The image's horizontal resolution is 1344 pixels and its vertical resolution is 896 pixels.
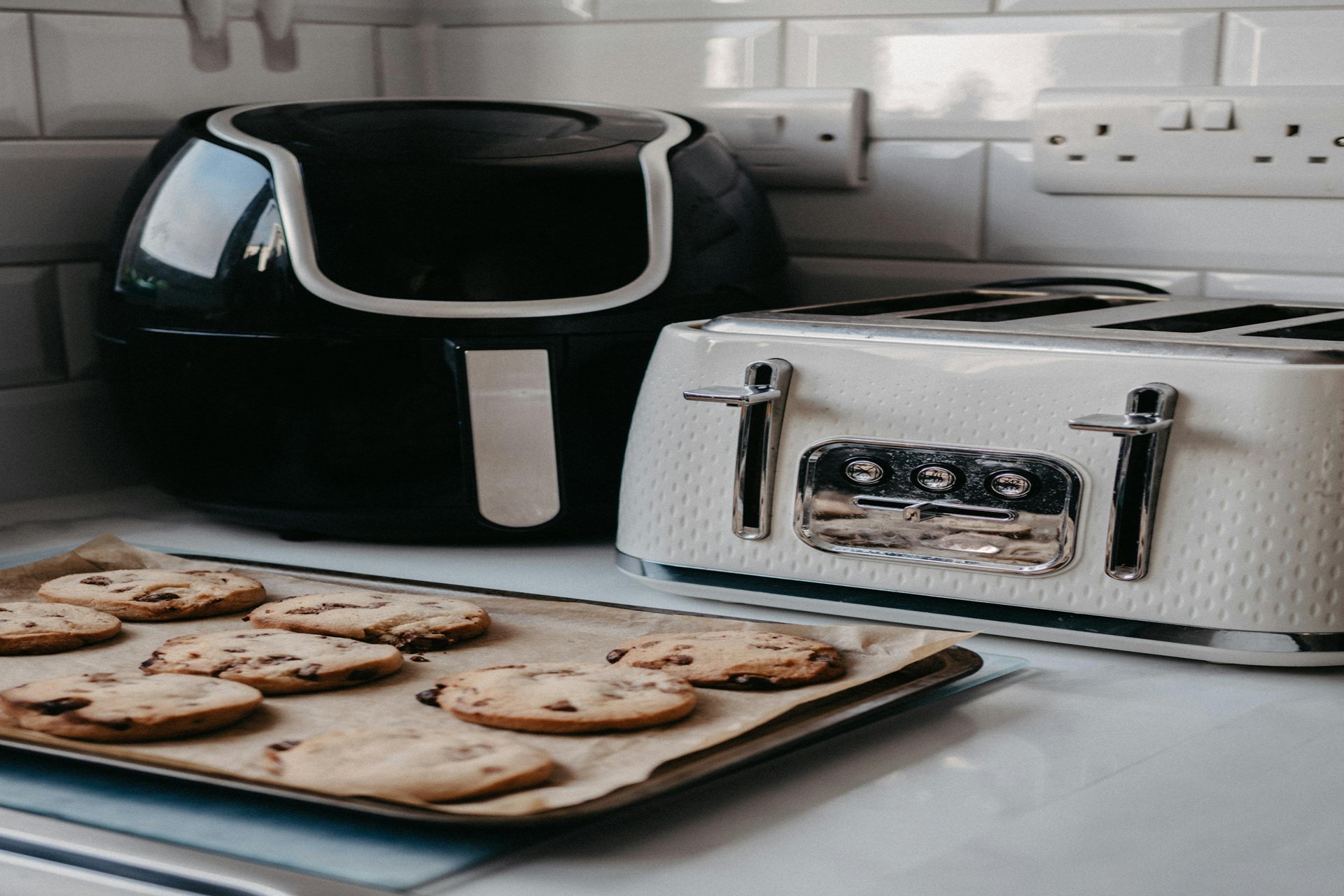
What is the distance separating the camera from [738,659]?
67 cm

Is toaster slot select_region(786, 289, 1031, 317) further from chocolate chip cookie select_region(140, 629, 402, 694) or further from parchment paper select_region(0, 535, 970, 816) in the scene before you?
chocolate chip cookie select_region(140, 629, 402, 694)

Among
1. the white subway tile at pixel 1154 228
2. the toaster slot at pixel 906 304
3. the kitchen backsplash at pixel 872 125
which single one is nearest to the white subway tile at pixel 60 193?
the kitchen backsplash at pixel 872 125

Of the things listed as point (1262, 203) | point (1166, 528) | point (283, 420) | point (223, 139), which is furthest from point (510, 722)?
point (1262, 203)

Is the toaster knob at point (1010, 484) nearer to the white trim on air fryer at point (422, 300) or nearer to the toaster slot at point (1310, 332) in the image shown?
the toaster slot at point (1310, 332)

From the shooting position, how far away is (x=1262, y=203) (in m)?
1.07

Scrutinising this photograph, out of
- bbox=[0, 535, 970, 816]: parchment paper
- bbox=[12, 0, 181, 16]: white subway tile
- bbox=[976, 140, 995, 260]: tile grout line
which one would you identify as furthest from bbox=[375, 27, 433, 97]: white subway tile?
bbox=[0, 535, 970, 816]: parchment paper

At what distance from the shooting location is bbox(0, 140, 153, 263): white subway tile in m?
1.12

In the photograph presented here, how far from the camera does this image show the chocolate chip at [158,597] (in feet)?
2.56

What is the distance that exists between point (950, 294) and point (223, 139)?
1.62ft

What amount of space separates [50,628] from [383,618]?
153mm

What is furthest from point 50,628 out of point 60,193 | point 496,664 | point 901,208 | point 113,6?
point 901,208

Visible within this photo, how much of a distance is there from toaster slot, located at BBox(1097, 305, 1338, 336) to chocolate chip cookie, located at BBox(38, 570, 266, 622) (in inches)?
18.4

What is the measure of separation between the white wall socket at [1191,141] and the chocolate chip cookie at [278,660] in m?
0.67

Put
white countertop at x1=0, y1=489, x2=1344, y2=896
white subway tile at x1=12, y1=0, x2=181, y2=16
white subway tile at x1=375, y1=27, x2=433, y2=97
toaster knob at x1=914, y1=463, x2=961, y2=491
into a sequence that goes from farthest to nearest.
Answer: white subway tile at x1=375, y1=27, x2=433, y2=97 < white subway tile at x1=12, y1=0, x2=181, y2=16 < toaster knob at x1=914, y1=463, x2=961, y2=491 < white countertop at x1=0, y1=489, x2=1344, y2=896
